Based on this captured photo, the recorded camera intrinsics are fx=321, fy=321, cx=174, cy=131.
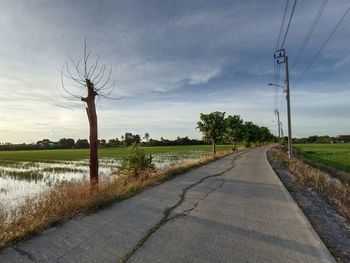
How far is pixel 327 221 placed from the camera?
7.07 metres

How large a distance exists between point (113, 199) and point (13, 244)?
350 cm

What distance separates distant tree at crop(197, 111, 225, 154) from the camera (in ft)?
131

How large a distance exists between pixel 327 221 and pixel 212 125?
3285cm

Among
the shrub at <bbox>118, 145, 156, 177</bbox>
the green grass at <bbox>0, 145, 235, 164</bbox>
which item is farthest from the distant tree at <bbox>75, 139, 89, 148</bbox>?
the shrub at <bbox>118, 145, 156, 177</bbox>

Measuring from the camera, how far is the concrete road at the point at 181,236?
4559 millimetres

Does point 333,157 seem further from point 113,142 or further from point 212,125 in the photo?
point 113,142

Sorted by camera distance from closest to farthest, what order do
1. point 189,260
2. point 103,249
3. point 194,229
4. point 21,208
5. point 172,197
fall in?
point 189,260
point 103,249
point 194,229
point 21,208
point 172,197

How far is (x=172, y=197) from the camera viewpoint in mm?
9312

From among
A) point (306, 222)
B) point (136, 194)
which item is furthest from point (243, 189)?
point (306, 222)

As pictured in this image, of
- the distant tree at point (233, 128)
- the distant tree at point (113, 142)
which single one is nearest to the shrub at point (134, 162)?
the distant tree at point (233, 128)

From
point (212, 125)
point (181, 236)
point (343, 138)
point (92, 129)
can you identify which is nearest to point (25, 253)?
point (181, 236)

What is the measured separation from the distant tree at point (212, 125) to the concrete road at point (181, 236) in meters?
31.4

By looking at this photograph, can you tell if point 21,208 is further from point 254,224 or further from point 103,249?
point 254,224

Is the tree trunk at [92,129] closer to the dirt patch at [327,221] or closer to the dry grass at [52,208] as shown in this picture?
the dry grass at [52,208]
